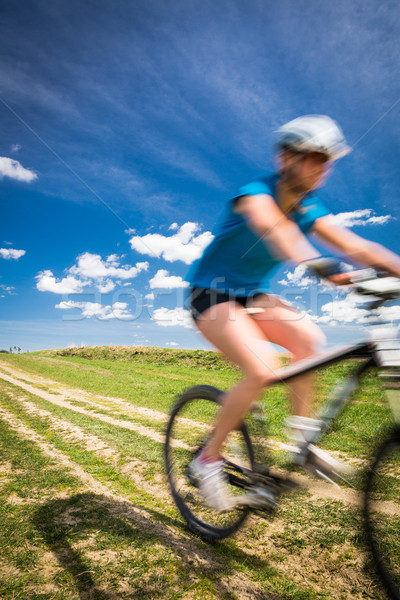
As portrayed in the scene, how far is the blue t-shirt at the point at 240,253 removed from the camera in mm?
2137

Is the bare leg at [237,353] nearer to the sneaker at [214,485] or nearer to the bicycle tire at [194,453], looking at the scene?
the sneaker at [214,485]

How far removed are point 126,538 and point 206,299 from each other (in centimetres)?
184

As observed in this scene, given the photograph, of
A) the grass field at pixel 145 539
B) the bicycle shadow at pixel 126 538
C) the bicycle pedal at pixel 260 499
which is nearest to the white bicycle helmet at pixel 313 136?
the grass field at pixel 145 539

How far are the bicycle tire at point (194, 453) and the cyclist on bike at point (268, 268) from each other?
308mm

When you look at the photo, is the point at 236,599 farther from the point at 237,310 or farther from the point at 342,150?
the point at 342,150

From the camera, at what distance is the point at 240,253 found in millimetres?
2197

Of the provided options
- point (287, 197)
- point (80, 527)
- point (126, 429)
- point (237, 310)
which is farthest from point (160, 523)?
point (126, 429)

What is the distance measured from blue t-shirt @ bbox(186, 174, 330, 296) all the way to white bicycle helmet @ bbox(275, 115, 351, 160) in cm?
23

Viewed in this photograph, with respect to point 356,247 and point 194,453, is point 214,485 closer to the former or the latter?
point 194,453

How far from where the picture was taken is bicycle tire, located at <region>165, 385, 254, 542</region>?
2562 mm

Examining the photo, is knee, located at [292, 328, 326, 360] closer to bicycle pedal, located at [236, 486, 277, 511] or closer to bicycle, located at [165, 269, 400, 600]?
bicycle, located at [165, 269, 400, 600]

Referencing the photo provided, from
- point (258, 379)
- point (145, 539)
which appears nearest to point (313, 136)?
point (258, 379)

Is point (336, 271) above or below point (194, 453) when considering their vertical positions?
above

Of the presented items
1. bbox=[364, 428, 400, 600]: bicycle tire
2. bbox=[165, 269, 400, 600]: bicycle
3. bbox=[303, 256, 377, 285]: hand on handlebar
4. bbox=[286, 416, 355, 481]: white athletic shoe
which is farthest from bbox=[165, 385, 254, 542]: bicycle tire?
bbox=[303, 256, 377, 285]: hand on handlebar
